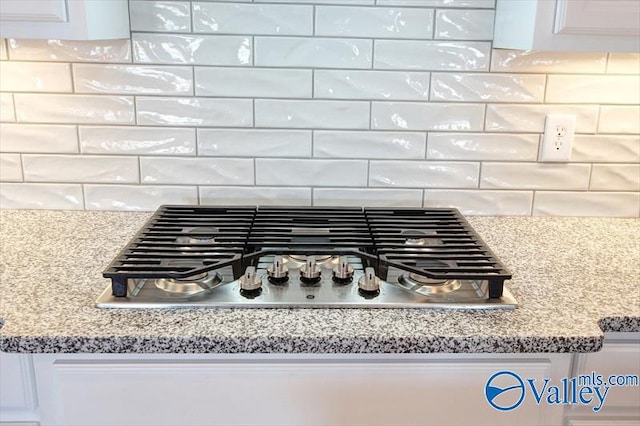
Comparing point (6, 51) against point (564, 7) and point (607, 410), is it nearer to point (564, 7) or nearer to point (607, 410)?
point (564, 7)

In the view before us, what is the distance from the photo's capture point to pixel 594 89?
4.73ft

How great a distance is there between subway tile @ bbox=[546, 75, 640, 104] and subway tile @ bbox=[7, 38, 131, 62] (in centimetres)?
103

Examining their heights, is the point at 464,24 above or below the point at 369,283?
above

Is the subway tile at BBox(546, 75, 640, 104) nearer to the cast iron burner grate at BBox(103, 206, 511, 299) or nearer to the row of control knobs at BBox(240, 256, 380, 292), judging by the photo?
the cast iron burner grate at BBox(103, 206, 511, 299)

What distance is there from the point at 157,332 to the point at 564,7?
93cm

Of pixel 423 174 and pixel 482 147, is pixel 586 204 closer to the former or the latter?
pixel 482 147

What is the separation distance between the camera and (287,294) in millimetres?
1031

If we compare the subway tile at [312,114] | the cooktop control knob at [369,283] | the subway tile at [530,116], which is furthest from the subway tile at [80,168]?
the subway tile at [530,116]

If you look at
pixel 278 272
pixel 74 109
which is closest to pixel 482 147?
pixel 278 272

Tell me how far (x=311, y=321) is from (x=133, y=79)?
80 cm

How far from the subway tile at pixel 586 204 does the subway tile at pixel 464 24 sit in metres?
0.43

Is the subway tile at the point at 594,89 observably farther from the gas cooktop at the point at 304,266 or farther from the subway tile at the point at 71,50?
the subway tile at the point at 71,50

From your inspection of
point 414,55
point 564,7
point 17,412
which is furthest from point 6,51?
point 564,7

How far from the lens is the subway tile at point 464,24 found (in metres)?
1.40
